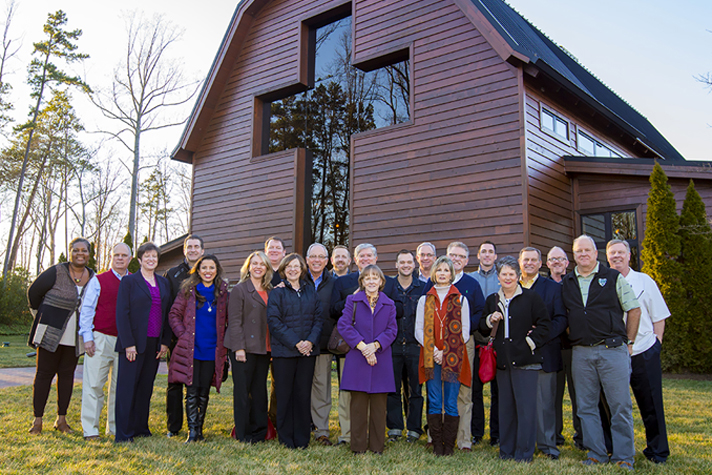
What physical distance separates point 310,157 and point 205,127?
3566 millimetres

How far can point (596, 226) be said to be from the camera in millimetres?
10375

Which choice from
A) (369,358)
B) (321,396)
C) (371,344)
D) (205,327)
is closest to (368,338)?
(371,344)

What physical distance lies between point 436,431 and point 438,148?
21.7 feet

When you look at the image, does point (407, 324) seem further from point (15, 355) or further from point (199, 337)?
point (15, 355)

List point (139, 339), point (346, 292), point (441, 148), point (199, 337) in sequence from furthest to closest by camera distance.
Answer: point (441, 148) → point (346, 292) → point (199, 337) → point (139, 339)

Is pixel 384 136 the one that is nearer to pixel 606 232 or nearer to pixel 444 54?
pixel 444 54

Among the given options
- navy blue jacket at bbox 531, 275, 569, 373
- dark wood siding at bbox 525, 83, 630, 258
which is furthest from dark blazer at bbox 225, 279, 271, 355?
dark wood siding at bbox 525, 83, 630, 258

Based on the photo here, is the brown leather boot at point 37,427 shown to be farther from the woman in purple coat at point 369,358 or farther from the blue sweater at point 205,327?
the woman in purple coat at point 369,358

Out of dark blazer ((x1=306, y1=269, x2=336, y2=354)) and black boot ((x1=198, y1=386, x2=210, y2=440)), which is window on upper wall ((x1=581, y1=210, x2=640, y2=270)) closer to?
dark blazer ((x1=306, y1=269, x2=336, y2=354))

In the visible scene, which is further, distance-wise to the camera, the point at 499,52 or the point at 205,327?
the point at 499,52

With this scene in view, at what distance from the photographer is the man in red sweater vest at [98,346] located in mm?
4871

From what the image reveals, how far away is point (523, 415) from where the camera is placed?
14.3ft

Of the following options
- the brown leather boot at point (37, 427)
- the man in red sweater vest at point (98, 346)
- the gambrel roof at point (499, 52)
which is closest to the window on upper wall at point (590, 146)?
the gambrel roof at point (499, 52)

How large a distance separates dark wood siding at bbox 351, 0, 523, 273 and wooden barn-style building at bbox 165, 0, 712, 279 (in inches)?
1.0
